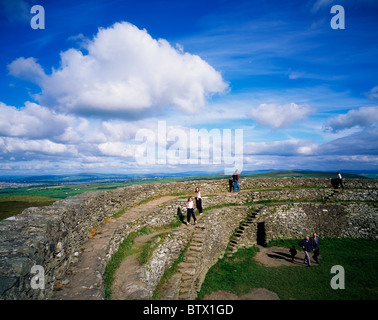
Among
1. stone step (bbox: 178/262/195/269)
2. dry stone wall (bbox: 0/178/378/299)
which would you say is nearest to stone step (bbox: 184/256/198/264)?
stone step (bbox: 178/262/195/269)

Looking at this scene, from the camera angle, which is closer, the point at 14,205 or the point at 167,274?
the point at 167,274

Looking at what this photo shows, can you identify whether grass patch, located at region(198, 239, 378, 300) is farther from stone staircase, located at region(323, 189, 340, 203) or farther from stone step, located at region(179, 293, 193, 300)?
stone staircase, located at region(323, 189, 340, 203)

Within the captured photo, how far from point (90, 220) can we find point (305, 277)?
43.4ft

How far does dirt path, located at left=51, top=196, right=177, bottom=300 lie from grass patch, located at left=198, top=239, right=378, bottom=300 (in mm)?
6105

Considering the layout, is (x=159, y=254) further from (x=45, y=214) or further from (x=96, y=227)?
(x=45, y=214)

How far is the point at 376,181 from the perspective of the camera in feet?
74.0

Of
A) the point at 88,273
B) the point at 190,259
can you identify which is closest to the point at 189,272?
the point at 190,259

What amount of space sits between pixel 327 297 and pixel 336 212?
11.1 m

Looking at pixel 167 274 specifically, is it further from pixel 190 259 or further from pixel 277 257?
pixel 277 257

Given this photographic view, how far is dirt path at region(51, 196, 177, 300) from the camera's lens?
5246mm

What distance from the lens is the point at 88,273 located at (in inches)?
246

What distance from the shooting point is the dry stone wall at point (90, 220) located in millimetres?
4141

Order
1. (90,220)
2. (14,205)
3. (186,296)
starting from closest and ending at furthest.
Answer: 1. (186,296)
2. (90,220)
3. (14,205)
